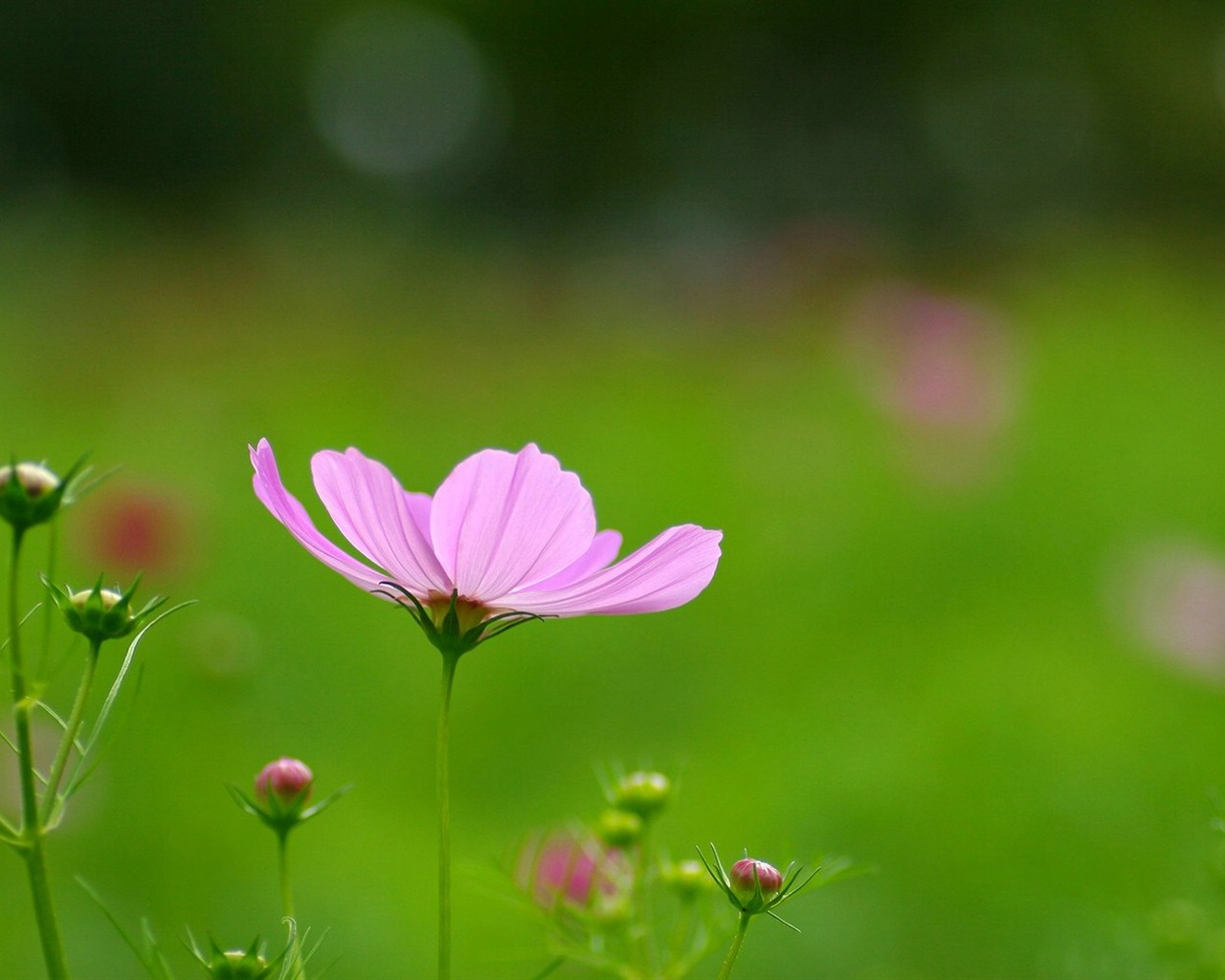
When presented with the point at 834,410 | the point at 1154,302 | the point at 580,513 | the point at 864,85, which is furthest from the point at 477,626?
the point at 864,85

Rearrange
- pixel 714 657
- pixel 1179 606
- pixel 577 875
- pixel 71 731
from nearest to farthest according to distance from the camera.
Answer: pixel 71 731 → pixel 577 875 → pixel 1179 606 → pixel 714 657

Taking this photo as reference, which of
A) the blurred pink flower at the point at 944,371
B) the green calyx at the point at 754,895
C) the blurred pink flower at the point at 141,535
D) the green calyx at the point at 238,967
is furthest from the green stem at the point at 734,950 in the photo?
the blurred pink flower at the point at 944,371

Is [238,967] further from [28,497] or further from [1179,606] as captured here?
[1179,606]

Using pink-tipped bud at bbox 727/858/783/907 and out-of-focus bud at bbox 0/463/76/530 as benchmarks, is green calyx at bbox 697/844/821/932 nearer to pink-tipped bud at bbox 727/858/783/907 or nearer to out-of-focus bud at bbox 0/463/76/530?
pink-tipped bud at bbox 727/858/783/907

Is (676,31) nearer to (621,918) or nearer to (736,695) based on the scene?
(736,695)

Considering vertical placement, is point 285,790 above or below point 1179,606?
above

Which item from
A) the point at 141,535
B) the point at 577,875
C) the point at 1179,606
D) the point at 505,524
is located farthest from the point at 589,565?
the point at 1179,606

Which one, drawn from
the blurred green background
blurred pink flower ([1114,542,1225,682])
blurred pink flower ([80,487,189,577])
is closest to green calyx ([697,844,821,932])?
the blurred green background
